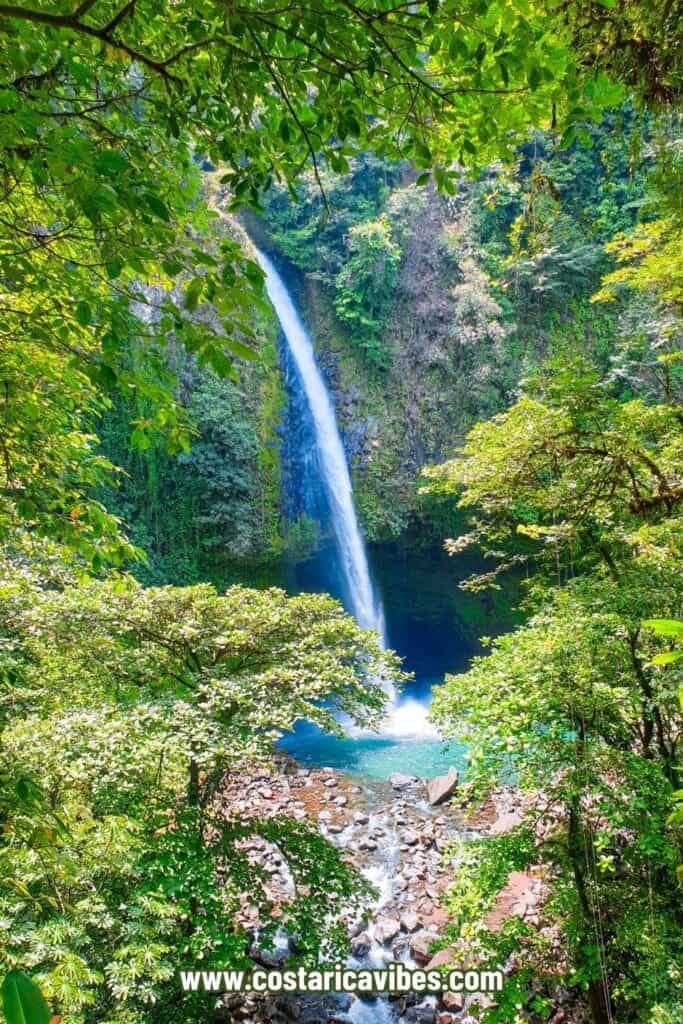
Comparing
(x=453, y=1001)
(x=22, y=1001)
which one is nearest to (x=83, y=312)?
(x=22, y=1001)

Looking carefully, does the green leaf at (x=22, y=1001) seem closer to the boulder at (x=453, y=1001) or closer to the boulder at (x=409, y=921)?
the boulder at (x=453, y=1001)

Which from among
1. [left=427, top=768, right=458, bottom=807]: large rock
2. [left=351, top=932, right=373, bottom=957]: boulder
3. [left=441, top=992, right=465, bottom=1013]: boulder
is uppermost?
[left=427, top=768, right=458, bottom=807]: large rock

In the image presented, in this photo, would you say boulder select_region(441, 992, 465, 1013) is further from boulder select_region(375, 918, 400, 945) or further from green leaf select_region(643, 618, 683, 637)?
green leaf select_region(643, 618, 683, 637)

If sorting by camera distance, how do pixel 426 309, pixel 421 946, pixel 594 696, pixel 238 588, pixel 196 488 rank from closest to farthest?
Result: pixel 594 696, pixel 421 946, pixel 238 588, pixel 196 488, pixel 426 309

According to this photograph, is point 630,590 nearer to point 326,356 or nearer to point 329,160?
point 329,160

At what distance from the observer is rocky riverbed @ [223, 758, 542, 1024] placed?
15.3 ft

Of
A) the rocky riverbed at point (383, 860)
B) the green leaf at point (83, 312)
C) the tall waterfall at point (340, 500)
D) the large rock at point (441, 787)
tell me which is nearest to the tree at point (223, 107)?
the green leaf at point (83, 312)

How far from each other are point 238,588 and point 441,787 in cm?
512

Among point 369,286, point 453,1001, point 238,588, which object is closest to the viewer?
point 453,1001

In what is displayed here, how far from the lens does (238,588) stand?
5316 mm

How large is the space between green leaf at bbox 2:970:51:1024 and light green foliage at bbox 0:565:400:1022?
208 centimetres

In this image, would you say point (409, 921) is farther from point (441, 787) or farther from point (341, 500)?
point (341, 500)

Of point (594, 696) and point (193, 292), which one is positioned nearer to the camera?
point (193, 292)

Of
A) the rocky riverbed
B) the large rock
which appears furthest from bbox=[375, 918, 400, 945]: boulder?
the large rock
